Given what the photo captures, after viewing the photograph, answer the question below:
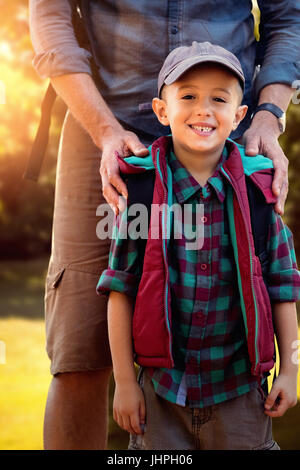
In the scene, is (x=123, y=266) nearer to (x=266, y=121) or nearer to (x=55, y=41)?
(x=266, y=121)

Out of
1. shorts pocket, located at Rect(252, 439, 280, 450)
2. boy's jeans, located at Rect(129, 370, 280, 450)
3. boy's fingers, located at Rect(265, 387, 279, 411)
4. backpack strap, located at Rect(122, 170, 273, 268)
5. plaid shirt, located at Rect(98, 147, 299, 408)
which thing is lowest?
shorts pocket, located at Rect(252, 439, 280, 450)

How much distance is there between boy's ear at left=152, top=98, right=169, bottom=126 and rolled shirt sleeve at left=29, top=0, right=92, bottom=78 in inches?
14.0

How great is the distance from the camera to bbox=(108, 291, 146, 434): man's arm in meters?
2.00

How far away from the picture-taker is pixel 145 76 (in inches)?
91.7

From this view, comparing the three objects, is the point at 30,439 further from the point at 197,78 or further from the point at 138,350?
the point at 197,78

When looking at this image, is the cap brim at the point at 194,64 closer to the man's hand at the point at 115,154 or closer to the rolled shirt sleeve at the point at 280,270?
the man's hand at the point at 115,154

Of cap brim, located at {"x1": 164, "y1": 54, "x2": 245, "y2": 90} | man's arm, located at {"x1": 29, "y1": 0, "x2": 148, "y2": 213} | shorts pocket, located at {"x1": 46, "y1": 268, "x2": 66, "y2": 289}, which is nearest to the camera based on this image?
cap brim, located at {"x1": 164, "y1": 54, "x2": 245, "y2": 90}

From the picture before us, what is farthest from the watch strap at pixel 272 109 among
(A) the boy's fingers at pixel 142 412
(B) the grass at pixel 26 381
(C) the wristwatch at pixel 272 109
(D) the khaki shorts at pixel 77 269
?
(B) the grass at pixel 26 381

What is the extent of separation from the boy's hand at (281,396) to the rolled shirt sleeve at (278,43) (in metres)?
1.04

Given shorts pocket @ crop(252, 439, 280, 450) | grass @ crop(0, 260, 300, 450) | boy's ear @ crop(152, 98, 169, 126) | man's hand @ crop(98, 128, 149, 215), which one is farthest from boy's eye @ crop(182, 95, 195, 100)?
grass @ crop(0, 260, 300, 450)

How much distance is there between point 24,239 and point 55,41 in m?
10.1

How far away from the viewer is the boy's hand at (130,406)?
2.00 m

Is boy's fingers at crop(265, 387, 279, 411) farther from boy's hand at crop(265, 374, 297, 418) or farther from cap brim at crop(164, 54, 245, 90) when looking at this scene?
cap brim at crop(164, 54, 245, 90)

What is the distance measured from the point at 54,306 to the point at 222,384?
744 millimetres
